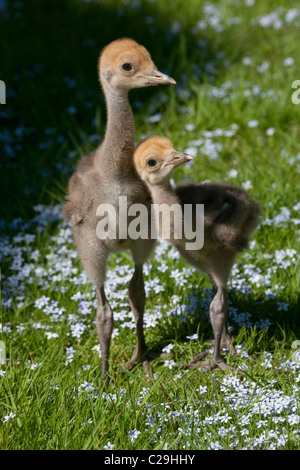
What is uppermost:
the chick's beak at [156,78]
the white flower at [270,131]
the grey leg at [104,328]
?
the white flower at [270,131]

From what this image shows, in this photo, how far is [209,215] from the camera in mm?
4488

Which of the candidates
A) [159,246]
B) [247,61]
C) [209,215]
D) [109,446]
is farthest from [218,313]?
[247,61]

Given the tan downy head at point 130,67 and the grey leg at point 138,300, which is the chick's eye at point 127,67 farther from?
the grey leg at point 138,300

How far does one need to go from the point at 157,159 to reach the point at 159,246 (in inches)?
Result: 71.4

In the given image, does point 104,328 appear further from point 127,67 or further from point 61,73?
point 61,73

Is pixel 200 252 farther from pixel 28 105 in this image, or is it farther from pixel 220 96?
pixel 28 105

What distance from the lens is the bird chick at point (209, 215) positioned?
428cm

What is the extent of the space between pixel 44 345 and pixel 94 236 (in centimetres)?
106

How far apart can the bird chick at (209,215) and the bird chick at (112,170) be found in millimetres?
130

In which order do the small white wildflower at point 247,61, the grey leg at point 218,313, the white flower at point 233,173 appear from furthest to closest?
the small white wildflower at point 247,61 → the white flower at point 233,173 → the grey leg at point 218,313

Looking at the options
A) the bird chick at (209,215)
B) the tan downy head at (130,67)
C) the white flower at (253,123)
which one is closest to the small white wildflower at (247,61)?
the white flower at (253,123)

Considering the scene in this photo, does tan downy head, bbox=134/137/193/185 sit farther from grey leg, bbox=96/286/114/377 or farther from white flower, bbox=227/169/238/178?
white flower, bbox=227/169/238/178

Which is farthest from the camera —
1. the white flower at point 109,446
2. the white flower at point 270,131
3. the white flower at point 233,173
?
the white flower at point 270,131
